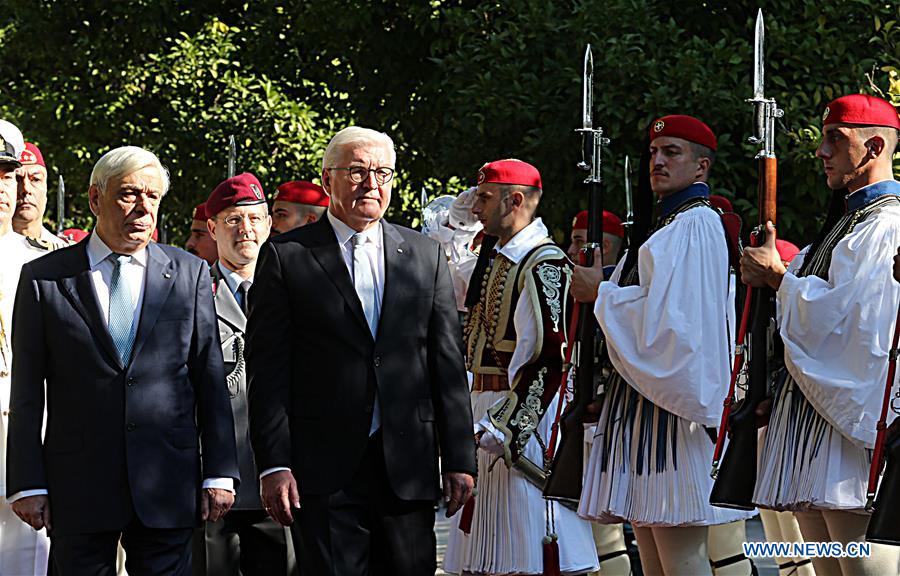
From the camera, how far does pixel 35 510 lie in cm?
600

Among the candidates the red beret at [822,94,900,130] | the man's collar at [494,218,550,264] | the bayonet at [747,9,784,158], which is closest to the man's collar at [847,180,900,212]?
the red beret at [822,94,900,130]

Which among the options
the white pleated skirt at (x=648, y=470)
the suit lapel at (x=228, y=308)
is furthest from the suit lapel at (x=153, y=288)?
the white pleated skirt at (x=648, y=470)

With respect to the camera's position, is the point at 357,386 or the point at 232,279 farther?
the point at 232,279

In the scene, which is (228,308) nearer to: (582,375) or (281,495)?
(582,375)

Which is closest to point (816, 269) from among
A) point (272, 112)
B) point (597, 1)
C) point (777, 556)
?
point (777, 556)

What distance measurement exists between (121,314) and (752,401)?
238 cm

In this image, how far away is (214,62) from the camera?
1756 cm

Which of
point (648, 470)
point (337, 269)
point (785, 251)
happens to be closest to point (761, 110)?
point (648, 470)

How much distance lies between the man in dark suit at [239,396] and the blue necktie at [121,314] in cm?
167

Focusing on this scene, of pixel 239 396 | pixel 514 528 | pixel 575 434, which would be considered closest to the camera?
pixel 575 434

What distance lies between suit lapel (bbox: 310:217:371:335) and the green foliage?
12.1ft

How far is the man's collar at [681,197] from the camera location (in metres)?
7.16

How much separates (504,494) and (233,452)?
230cm

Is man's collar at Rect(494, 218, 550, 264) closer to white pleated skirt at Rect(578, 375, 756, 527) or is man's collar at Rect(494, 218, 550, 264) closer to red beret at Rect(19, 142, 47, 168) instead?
white pleated skirt at Rect(578, 375, 756, 527)
